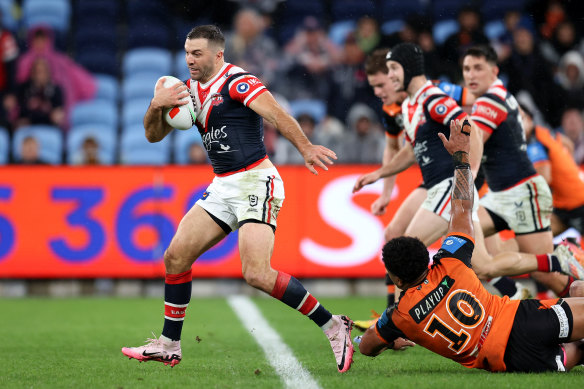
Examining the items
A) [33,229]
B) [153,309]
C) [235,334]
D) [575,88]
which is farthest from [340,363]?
[575,88]

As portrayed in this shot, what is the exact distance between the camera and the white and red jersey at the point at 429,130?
23.3ft

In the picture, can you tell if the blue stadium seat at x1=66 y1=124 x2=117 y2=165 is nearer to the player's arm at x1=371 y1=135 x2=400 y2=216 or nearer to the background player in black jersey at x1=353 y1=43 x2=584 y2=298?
the player's arm at x1=371 y1=135 x2=400 y2=216

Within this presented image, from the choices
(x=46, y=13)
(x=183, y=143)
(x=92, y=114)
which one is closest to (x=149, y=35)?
(x=46, y=13)

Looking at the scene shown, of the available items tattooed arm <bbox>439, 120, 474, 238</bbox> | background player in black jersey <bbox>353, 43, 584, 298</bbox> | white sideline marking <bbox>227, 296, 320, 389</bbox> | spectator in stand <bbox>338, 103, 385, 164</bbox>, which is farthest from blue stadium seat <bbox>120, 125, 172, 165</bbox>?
tattooed arm <bbox>439, 120, 474, 238</bbox>

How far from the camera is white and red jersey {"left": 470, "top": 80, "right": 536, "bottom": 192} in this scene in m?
7.53

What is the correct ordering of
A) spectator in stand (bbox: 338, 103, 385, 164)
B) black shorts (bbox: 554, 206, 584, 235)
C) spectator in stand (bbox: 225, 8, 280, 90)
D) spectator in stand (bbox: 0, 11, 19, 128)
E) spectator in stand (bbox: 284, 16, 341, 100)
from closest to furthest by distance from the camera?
1. black shorts (bbox: 554, 206, 584, 235)
2. spectator in stand (bbox: 338, 103, 385, 164)
3. spectator in stand (bbox: 284, 16, 341, 100)
4. spectator in stand (bbox: 225, 8, 280, 90)
5. spectator in stand (bbox: 0, 11, 19, 128)

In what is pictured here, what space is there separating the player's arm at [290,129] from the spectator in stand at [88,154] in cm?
762

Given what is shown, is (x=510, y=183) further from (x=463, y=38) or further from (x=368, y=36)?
(x=368, y=36)

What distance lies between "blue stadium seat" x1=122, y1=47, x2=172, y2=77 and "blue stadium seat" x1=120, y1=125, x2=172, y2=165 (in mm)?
1786

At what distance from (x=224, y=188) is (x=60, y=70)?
9.84 metres

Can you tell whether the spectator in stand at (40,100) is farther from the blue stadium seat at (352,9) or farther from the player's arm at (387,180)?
the player's arm at (387,180)

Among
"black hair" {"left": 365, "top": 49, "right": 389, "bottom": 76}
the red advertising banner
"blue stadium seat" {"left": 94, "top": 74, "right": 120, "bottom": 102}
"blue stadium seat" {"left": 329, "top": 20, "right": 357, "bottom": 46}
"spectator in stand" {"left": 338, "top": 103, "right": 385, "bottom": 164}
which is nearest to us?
"black hair" {"left": 365, "top": 49, "right": 389, "bottom": 76}

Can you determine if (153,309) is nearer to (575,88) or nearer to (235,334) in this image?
(235,334)

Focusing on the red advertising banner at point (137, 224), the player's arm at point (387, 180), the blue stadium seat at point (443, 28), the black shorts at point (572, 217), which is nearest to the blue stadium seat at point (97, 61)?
the red advertising banner at point (137, 224)
